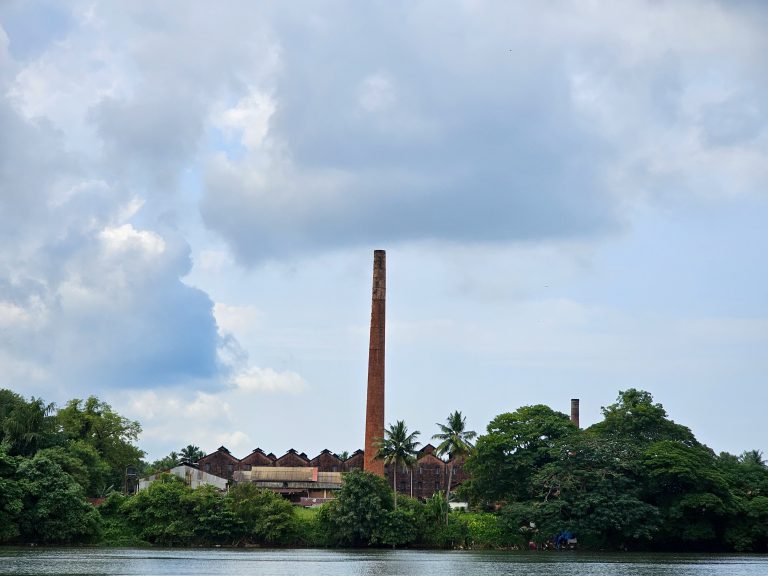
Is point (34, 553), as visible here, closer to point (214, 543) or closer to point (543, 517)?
point (214, 543)

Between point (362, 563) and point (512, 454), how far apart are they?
101 feet

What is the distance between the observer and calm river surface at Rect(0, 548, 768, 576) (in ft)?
174

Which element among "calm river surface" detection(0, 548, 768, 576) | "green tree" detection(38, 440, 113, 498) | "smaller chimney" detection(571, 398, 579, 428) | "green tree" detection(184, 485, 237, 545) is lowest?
"calm river surface" detection(0, 548, 768, 576)

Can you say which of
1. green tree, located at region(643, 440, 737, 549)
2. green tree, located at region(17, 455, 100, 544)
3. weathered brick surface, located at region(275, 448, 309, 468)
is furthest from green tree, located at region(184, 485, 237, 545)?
weathered brick surface, located at region(275, 448, 309, 468)

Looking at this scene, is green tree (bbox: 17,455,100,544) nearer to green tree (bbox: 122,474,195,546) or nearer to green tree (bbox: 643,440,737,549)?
green tree (bbox: 122,474,195,546)

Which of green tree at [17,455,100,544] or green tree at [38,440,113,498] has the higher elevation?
green tree at [38,440,113,498]

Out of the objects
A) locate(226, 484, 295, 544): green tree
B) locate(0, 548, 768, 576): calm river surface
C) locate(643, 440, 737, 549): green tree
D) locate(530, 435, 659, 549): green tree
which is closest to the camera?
locate(0, 548, 768, 576): calm river surface

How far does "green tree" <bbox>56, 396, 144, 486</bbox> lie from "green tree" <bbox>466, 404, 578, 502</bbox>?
42.3 m

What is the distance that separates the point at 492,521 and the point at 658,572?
29975 mm

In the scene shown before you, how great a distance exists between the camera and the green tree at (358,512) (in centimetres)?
8156

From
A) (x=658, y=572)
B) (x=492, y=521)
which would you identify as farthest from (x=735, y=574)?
(x=492, y=521)

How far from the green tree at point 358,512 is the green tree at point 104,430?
3798cm

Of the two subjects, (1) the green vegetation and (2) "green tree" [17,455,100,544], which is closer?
(2) "green tree" [17,455,100,544]

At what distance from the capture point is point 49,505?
73.9 meters
